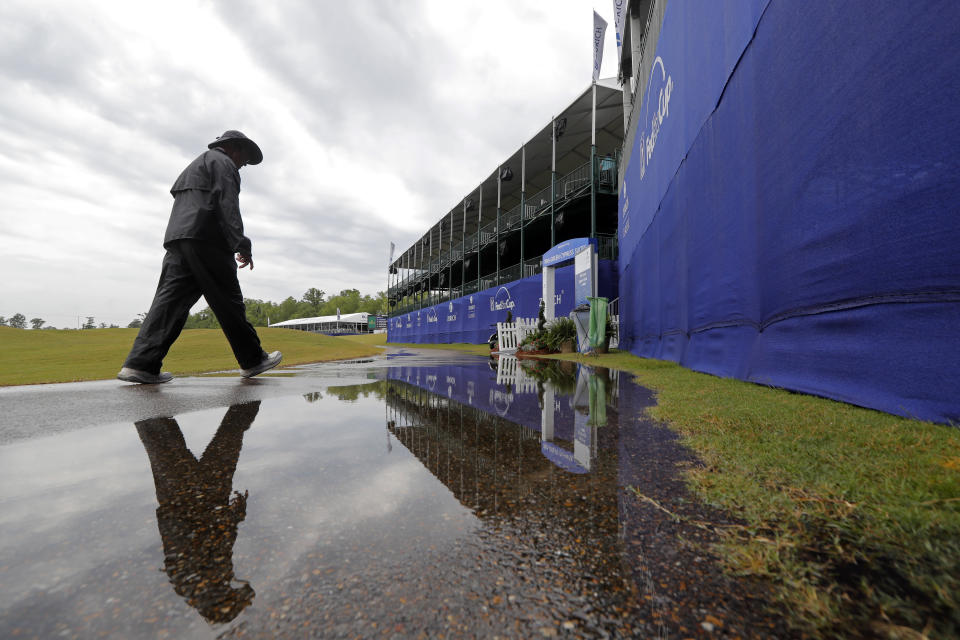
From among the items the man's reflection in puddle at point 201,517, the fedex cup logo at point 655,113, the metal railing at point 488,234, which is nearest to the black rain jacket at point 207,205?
the man's reflection in puddle at point 201,517

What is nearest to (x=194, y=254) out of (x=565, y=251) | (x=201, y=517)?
(x=201, y=517)

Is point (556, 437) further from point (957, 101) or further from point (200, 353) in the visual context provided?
point (200, 353)

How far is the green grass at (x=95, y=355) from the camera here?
557 cm

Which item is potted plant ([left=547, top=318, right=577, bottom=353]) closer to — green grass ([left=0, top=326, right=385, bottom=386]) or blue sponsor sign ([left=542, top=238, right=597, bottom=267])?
blue sponsor sign ([left=542, top=238, right=597, bottom=267])

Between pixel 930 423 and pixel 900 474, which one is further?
pixel 930 423

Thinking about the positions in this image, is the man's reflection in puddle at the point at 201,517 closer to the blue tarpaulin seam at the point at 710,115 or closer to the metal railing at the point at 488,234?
the blue tarpaulin seam at the point at 710,115

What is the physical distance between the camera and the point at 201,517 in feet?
4.17

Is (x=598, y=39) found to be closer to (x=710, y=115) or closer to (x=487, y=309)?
(x=710, y=115)

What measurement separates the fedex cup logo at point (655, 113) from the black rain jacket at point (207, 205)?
21.3 ft

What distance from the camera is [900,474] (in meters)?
1.35

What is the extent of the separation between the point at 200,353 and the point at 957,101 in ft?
37.1

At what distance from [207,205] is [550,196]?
60.7ft

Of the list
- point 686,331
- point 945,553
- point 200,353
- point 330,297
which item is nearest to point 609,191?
point 686,331

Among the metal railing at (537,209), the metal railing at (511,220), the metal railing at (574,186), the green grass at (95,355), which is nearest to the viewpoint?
the green grass at (95,355)
